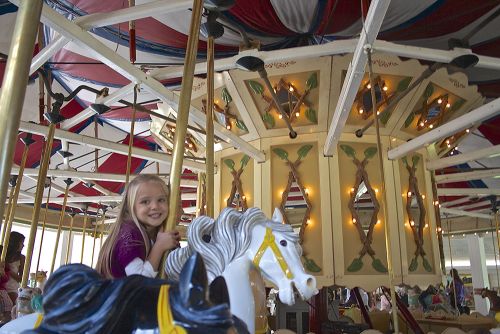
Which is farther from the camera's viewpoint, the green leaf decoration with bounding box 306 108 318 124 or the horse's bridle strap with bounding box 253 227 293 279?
the green leaf decoration with bounding box 306 108 318 124

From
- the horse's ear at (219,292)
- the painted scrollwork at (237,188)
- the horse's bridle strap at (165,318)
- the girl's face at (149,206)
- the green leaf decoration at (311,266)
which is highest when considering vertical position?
the painted scrollwork at (237,188)

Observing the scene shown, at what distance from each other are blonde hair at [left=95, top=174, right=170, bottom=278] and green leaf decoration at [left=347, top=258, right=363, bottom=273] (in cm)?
393

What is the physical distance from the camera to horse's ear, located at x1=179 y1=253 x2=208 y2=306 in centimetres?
77

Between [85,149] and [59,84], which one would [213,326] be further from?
[85,149]

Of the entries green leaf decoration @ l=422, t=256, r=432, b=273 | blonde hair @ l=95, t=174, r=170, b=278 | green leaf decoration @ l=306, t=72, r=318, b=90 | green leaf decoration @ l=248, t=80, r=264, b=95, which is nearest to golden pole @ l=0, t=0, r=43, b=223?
blonde hair @ l=95, t=174, r=170, b=278

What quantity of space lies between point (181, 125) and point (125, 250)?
0.60 m

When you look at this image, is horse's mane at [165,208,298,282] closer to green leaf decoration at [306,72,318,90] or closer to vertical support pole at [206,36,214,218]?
vertical support pole at [206,36,214,218]

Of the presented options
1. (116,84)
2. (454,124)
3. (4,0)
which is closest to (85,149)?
(116,84)

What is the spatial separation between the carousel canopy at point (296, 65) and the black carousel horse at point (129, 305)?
8.38 feet

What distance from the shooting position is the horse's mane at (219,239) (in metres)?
1.37

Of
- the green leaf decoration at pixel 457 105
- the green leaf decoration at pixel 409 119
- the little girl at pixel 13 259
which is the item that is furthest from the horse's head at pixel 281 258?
the green leaf decoration at pixel 457 105

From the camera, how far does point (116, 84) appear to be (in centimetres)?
591

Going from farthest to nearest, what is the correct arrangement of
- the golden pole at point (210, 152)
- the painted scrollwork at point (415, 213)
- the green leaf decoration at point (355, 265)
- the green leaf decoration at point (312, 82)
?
the painted scrollwork at point (415, 213) < the green leaf decoration at point (355, 265) < the green leaf decoration at point (312, 82) < the golden pole at point (210, 152)

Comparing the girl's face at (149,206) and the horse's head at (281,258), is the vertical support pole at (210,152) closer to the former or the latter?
the girl's face at (149,206)
